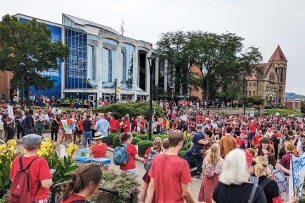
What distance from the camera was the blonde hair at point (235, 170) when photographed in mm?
2992

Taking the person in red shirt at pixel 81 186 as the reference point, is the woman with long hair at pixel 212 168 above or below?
below

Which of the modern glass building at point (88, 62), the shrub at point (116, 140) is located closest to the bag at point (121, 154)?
the shrub at point (116, 140)

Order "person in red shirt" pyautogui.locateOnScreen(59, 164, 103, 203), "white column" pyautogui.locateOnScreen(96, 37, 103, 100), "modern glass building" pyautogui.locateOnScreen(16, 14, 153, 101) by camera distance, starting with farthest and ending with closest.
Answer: "modern glass building" pyautogui.locateOnScreen(16, 14, 153, 101)
"white column" pyautogui.locateOnScreen(96, 37, 103, 100)
"person in red shirt" pyautogui.locateOnScreen(59, 164, 103, 203)

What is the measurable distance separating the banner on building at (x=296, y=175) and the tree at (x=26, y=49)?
31.8 m

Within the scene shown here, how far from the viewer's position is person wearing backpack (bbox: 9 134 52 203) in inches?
141

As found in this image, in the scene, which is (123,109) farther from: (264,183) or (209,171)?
(264,183)

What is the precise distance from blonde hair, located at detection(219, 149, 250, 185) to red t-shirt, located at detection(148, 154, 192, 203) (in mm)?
618

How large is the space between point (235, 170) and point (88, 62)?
45.1 m

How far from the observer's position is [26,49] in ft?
106

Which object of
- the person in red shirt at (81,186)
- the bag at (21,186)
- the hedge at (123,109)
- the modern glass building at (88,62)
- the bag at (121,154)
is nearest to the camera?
the person in red shirt at (81,186)

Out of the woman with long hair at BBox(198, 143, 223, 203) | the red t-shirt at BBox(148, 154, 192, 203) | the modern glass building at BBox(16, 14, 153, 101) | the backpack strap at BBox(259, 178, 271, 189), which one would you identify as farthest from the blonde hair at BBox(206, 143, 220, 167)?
the modern glass building at BBox(16, 14, 153, 101)

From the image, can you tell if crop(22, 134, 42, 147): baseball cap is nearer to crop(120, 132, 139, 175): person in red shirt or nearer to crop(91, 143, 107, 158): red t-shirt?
crop(120, 132, 139, 175): person in red shirt

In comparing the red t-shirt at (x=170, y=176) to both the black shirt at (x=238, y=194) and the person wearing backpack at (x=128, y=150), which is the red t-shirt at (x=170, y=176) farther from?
the person wearing backpack at (x=128, y=150)

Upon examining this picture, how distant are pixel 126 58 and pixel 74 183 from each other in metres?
49.9
